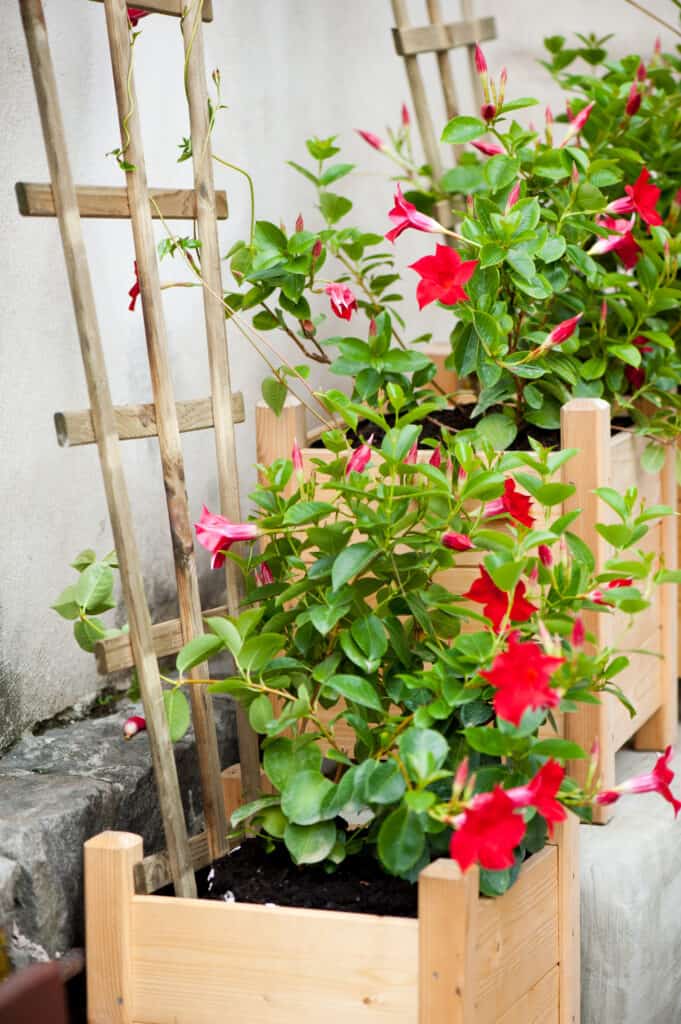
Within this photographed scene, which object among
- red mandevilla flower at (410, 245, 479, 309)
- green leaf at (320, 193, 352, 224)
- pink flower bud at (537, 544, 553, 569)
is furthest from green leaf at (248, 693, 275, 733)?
green leaf at (320, 193, 352, 224)

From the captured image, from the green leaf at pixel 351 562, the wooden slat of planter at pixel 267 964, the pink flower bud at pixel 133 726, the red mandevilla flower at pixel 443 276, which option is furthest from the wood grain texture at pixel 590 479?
the pink flower bud at pixel 133 726

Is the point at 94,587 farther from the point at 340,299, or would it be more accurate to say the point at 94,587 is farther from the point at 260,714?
the point at 340,299

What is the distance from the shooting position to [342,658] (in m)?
1.40

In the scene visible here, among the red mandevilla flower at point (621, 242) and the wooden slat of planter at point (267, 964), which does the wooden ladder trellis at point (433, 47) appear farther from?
the wooden slat of planter at point (267, 964)

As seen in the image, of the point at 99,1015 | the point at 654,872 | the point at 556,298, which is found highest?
the point at 556,298

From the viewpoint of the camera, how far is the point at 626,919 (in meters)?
1.63

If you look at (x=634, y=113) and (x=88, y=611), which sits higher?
(x=634, y=113)

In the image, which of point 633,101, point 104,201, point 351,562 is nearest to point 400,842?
point 351,562

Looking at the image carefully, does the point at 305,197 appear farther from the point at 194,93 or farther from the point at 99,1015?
the point at 99,1015

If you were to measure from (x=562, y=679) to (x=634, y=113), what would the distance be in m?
1.05

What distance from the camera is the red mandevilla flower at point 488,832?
1.06m

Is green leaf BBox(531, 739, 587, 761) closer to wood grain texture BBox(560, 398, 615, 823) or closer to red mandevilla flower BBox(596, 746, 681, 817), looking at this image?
red mandevilla flower BBox(596, 746, 681, 817)

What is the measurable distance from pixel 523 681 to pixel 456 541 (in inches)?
9.5

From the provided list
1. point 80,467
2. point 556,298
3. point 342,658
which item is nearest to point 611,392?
→ point 556,298
